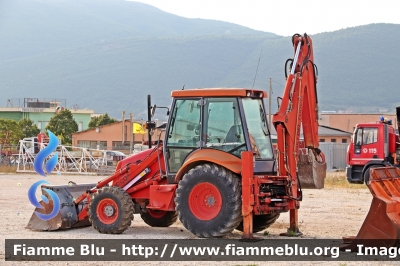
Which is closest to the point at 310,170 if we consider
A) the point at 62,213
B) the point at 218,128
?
the point at 218,128

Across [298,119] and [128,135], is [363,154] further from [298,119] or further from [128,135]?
[128,135]

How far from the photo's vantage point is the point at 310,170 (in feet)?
49.5

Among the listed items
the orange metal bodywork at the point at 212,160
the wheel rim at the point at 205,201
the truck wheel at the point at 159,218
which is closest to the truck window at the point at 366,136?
the truck wheel at the point at 159,218

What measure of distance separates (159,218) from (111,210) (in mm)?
1649

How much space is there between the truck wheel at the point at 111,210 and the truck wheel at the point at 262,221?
7.31 ft

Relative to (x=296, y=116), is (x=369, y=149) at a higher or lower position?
lower

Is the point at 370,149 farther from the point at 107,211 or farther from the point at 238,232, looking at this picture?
the point at 107,211

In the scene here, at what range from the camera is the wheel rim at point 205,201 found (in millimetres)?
13914

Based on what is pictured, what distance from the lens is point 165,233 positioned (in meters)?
15.5

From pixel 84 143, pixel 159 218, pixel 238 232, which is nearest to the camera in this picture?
pixel 238 232

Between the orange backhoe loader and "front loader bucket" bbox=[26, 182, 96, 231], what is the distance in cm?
3

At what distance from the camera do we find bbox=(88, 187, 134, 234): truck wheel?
15.0 meters

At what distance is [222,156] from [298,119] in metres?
1.63

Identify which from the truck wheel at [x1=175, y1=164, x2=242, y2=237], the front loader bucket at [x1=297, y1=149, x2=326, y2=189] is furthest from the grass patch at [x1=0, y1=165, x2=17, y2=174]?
the truck wheel at [x1=175, y1=164, x2=242, y2=237]
